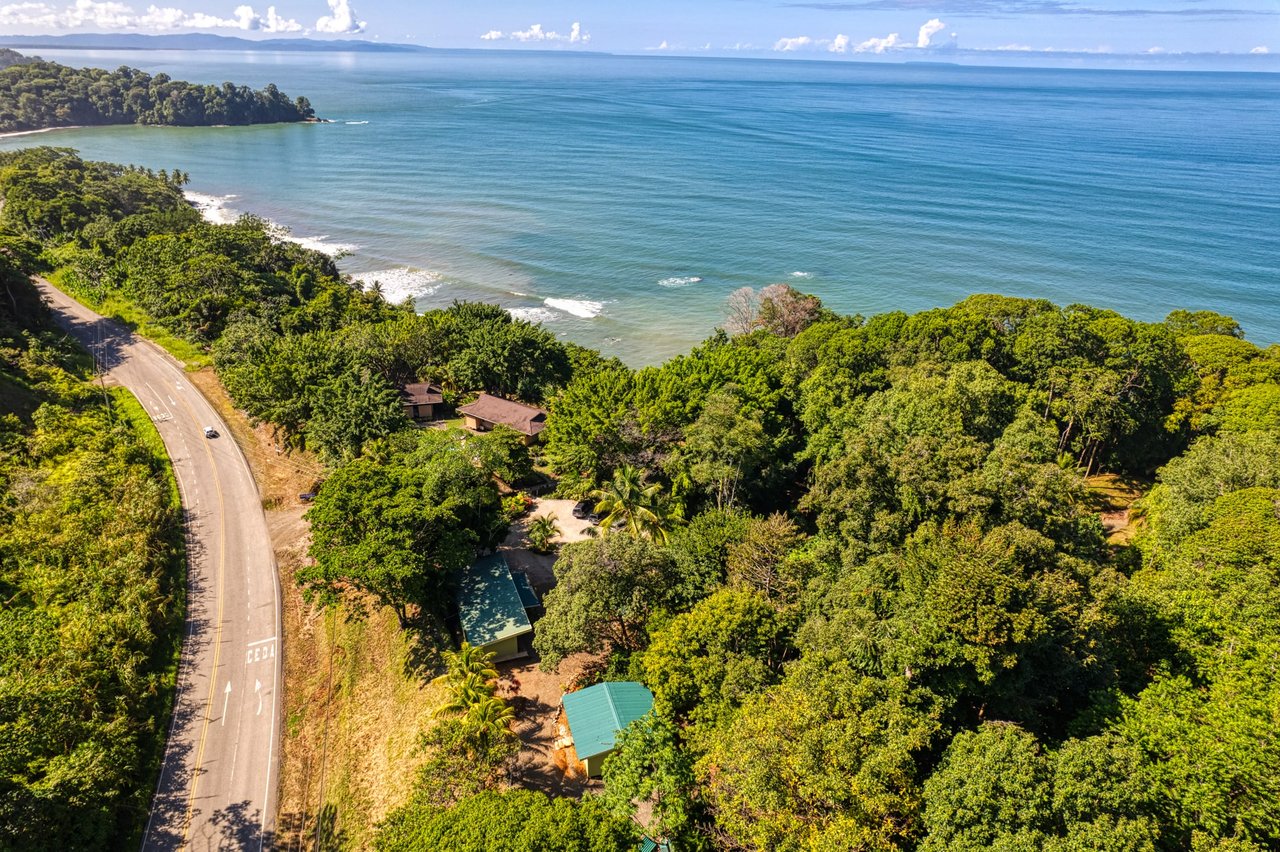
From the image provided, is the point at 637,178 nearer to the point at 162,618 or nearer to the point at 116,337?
the point at 116,337

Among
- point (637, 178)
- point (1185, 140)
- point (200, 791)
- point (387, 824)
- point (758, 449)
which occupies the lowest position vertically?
point (200, 791)

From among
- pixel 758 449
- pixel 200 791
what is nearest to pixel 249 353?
pixel 200 791

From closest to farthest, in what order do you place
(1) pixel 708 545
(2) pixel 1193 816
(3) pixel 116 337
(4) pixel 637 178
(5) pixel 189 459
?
(2) pixel 1193 816
(1) pixel 708 545
(5) pixel 189 459
(3) pixel 116 337
(4) pixel 637 178

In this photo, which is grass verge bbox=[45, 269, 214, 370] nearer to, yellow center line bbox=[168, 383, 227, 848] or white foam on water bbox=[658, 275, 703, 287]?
yellow center line bbox=[168, 383, 227, 848]

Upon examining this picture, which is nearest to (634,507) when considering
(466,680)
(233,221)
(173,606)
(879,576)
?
(466,680)

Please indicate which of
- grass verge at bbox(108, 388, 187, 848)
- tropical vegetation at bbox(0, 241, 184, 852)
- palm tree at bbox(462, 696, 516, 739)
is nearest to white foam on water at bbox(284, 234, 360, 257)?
grass verge at bbox(108, 388, 187, 848)

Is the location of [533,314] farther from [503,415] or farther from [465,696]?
[465,696]

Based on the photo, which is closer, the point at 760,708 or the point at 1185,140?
the point at 760,708

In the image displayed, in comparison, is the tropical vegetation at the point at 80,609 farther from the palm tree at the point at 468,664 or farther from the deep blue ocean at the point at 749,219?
the deep blue ocean at the point at 749,219
